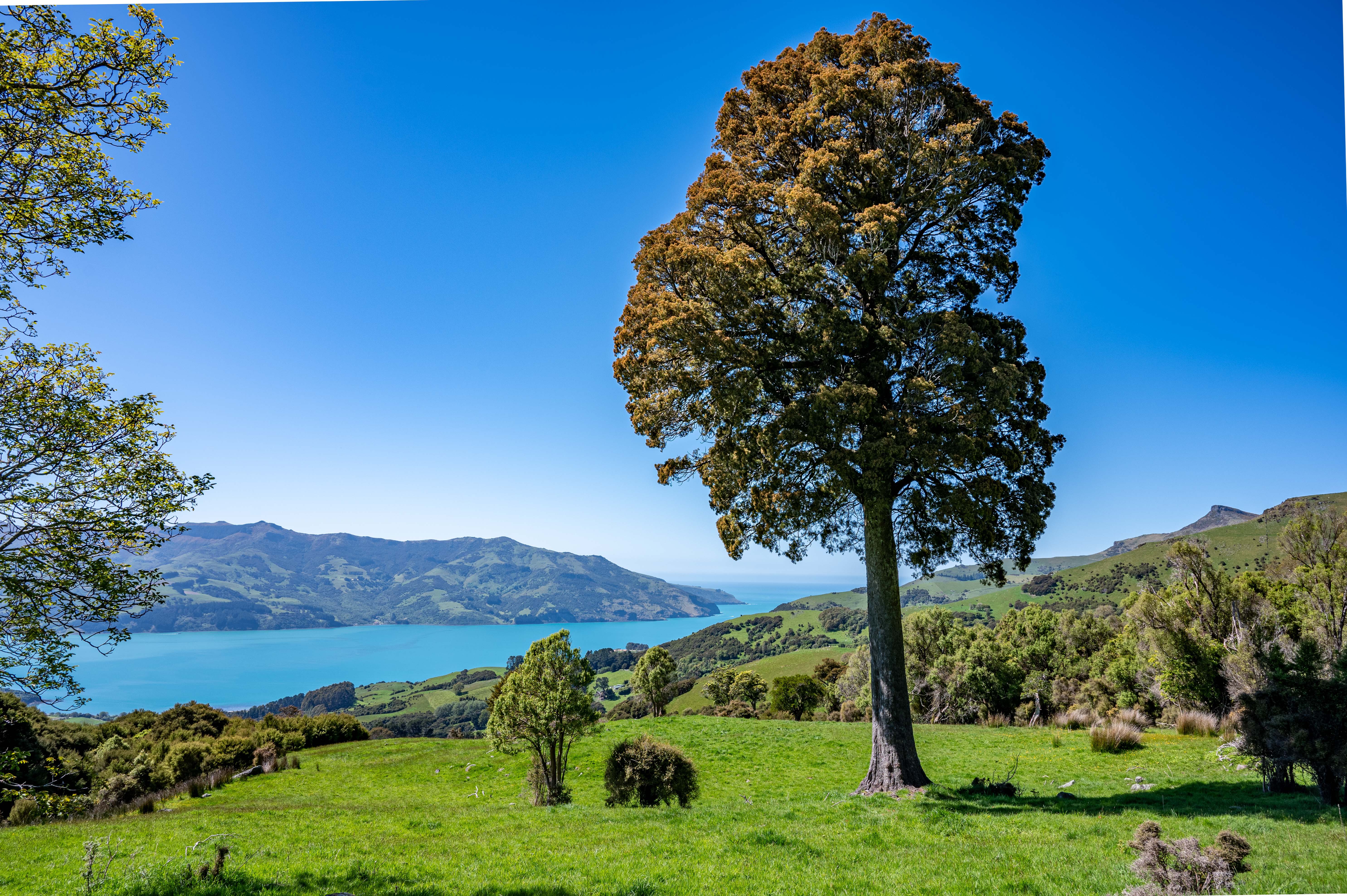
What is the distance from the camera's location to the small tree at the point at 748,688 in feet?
178

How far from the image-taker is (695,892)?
5820mm

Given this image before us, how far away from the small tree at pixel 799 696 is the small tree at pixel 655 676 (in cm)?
1869

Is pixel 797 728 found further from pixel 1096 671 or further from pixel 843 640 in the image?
pixel 843 640

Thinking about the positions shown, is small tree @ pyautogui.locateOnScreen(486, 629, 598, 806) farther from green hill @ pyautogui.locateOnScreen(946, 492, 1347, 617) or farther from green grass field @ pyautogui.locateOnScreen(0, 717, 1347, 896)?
green hill @ pyautogui.locateOnScreen(946, 492, 1347, 617)

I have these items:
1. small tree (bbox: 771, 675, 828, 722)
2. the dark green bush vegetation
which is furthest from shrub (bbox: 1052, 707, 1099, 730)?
the dark green bush vegetation

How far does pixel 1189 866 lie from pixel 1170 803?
5.21 m

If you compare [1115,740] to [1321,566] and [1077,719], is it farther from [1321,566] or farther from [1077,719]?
[1321,566]

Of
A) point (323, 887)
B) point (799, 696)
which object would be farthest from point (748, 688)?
point (323, 887)

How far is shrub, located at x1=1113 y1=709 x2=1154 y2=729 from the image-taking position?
17.5 meters

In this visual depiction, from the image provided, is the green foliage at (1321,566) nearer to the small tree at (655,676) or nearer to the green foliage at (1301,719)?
the green foliage at (1301,719)

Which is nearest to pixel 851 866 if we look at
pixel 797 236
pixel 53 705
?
pixel 53 705

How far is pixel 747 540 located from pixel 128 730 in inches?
1339

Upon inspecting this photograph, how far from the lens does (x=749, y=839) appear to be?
7.65 metres

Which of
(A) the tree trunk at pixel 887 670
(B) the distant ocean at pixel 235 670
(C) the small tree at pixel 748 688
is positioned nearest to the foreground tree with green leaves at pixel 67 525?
(A) the tree trunk at pixel 887 670
